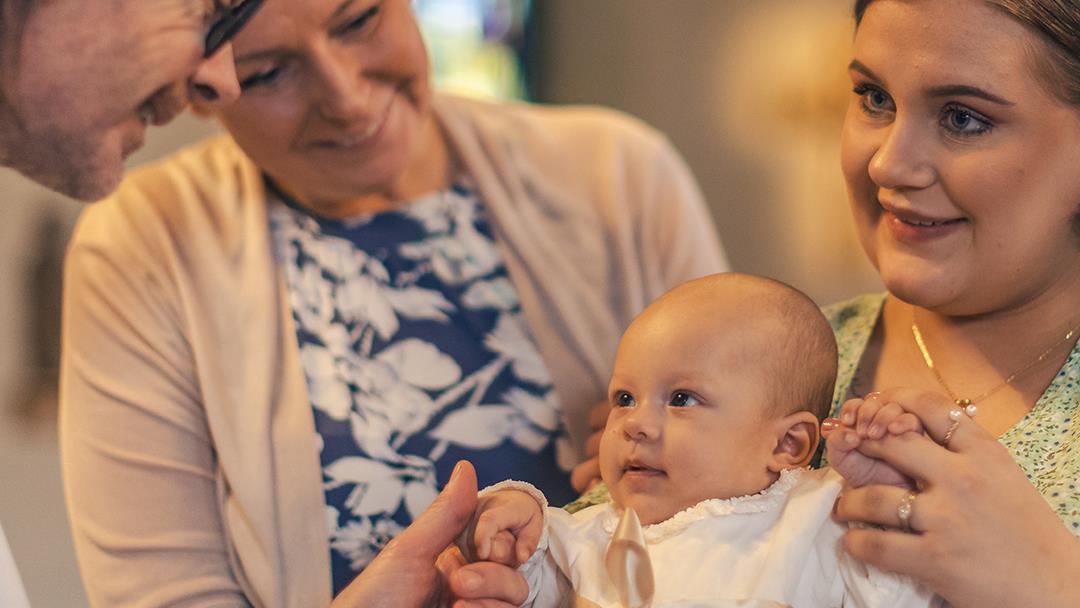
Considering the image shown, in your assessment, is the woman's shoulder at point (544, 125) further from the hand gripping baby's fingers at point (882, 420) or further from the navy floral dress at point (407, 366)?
the hand gripping baby's fingers at point (882, 420)

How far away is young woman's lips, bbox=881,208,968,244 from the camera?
1413 mm

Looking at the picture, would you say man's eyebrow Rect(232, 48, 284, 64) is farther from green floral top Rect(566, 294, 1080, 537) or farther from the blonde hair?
green floral top Rect(566, 294, 1080, 537)

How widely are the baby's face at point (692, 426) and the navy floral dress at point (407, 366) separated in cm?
48

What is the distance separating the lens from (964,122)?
4.51ft

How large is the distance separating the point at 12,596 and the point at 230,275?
744 millimetres

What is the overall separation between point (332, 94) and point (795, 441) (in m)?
0.84

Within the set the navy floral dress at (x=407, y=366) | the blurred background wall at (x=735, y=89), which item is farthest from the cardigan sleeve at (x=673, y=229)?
the blurred background wall at (x=735, y=89)

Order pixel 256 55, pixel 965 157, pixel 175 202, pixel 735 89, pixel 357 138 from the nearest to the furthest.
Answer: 1. pixel 965 157
2. pixel 256 55
3. pixel 357 138
4. pixel 175 202
5. pixel 735 89

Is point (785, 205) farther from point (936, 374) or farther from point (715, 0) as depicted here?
point (936, 374)

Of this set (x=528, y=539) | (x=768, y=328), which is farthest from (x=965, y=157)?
(x=528, y=539)

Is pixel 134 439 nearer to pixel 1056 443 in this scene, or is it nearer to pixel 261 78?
pixel 261 78

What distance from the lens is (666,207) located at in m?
2.31

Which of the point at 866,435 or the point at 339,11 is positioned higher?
the point at 339,11

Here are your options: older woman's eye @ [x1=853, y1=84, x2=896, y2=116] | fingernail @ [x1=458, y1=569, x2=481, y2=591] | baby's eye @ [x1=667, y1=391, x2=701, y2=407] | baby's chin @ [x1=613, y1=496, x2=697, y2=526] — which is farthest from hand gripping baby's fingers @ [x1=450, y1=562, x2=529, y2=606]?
older woman's eye @ [x1=853, y1=84, x2=896, y2=116]
